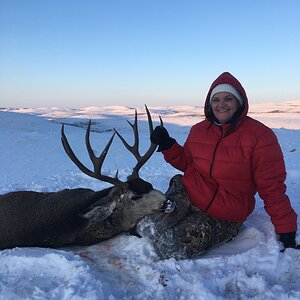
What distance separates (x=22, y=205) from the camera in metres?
4.50

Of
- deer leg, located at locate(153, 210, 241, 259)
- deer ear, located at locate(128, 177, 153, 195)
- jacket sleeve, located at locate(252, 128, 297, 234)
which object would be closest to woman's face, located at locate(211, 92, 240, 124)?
jacket sleeve, located at locate(252, 128, 297, 234)

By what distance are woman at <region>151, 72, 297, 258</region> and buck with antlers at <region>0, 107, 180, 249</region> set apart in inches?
22.0

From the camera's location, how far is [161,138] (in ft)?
14.8

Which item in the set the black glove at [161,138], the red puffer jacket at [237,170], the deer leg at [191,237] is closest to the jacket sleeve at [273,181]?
the red puffer jacket at [237,170]

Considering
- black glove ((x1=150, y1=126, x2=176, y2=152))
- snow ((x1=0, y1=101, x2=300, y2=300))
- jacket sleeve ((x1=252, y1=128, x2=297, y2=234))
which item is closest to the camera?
snow ((x1=0, y1=101, x2=300, y2=300))

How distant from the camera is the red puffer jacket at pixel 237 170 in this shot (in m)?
3.75

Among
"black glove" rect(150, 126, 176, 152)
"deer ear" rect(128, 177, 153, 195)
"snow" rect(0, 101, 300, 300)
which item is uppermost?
"black glove" rect(150, 126, 176, 152)

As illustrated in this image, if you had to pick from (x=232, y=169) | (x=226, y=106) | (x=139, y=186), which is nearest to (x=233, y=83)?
(x=226, y=106)

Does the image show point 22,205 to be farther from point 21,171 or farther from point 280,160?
point 21,171

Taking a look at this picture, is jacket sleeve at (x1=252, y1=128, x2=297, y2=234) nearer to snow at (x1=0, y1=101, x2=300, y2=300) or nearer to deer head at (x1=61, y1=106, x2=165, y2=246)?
snow at (x1=0, y1=101, x2=300, y2=300)

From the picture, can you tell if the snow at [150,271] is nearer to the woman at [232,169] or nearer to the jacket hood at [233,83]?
the woman at [232,169]

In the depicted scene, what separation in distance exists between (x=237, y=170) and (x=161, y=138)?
3.36 feet

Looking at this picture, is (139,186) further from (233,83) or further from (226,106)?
(233,83)

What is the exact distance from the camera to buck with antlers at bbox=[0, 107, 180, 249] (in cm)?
429
